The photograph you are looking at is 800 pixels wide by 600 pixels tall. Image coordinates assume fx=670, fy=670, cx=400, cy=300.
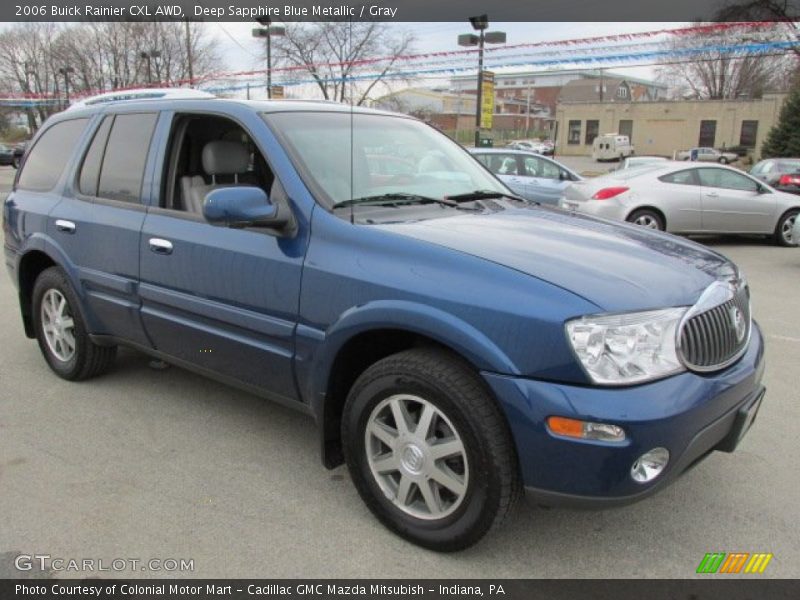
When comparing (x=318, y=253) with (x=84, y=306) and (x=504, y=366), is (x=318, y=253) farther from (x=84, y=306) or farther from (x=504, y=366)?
(x=84, y=306)

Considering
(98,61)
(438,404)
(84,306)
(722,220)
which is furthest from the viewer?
(98,61)

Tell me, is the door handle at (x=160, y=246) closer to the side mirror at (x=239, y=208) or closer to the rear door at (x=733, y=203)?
the side mirror at (x=239, y=208)

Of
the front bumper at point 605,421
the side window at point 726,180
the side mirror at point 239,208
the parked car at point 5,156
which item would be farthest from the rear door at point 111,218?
the parked car at point 5,156

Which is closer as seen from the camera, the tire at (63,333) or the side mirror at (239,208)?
the side mirror at (239,208)

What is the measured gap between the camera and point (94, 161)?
4168 millimetres

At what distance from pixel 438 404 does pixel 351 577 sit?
751mm

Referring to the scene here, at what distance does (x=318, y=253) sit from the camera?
2873 mm

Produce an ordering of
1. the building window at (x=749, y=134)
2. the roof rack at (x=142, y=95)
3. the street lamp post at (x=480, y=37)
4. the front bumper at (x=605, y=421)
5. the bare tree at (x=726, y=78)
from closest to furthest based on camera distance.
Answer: the front bumper at (x=605, y=421) → the roof rack at (x=142, y=95) → the street lamp post at (x=480, y=37) → the building window at (x=749, y=134) → the bare tree at (x=726, y=78)

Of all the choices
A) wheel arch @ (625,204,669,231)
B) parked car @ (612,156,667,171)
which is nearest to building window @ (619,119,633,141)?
parked car @ (612,156,667,171)

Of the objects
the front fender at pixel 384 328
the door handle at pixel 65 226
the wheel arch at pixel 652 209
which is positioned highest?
the door handle at pixel 65 226

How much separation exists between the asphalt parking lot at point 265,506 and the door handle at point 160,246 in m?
1.04

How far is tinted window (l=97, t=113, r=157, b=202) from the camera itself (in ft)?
12.6

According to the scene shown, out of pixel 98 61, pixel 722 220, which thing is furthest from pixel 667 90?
pixel 722 220

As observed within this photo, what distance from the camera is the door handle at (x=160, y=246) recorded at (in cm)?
350
